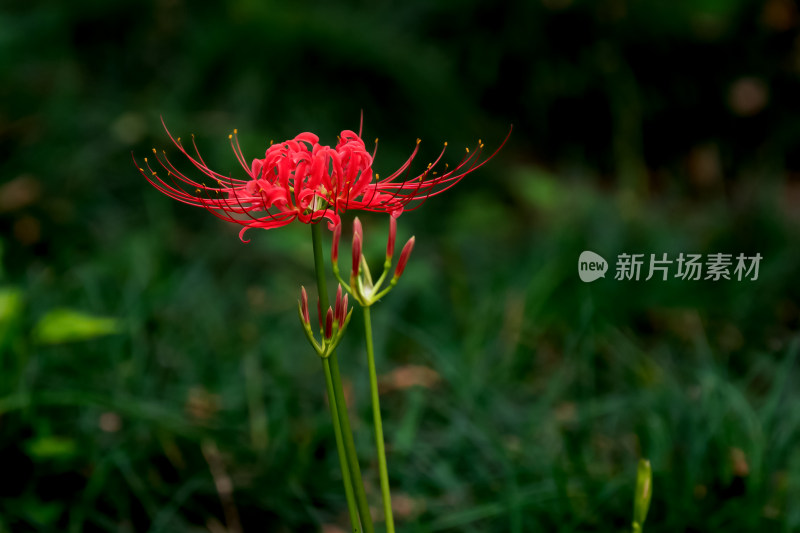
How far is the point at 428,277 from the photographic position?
355 centimetres

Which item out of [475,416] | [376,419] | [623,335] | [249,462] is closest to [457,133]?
[623,335]

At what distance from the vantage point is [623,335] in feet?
10.2

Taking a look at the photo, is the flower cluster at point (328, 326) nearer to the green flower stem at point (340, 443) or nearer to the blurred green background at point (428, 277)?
the green flower stem at point (340, 443)

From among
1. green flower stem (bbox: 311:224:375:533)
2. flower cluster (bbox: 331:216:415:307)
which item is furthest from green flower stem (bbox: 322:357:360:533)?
flower cluster (bbox: 331:216:415:307)

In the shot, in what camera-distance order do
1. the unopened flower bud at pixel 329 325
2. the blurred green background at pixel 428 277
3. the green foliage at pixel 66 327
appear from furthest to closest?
the blurred green background at pixel 428 277, the green foliage at pixel 66 327, the unopened flower bud at pixel 329 325

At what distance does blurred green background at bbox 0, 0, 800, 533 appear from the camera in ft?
7.07

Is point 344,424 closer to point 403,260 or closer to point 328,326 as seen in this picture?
point 328,326

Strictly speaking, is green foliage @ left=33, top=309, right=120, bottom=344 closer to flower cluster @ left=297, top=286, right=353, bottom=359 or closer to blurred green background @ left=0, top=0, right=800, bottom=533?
blurred green background @ left=0, top=0, right=800, bottom=533

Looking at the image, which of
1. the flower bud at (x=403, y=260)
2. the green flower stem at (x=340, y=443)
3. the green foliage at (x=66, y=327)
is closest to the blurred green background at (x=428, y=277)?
the green foliage at (x=66, y=327)

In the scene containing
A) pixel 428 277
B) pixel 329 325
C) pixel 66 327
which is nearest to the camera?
pixel 329 325

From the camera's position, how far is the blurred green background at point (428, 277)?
2.16 metres

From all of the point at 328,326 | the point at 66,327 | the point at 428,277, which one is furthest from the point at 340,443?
the point at 428,277

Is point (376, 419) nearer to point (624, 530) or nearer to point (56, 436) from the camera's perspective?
point (624, 530)

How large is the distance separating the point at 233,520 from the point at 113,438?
48cm
